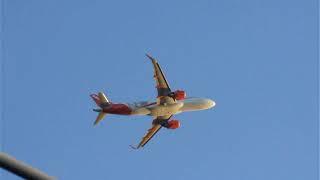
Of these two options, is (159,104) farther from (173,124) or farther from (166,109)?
(173,124)

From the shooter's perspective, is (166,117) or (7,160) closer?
(7,160)

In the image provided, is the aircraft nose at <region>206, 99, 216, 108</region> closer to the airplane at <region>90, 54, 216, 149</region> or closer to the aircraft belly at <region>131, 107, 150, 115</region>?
the airplane at <region>90, 54, 216, 149</region>

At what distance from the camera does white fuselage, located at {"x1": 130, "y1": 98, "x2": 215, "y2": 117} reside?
79625 mm

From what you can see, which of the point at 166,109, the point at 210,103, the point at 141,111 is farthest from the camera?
the point at 210,103

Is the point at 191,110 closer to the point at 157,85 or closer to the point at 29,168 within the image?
the point at 157,85

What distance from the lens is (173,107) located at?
271ft

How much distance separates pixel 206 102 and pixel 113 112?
1405cm

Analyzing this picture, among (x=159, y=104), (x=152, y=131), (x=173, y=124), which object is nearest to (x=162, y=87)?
(x=159, y=104)

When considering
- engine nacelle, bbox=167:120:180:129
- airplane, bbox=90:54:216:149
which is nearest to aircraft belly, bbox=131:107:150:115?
airplane, bbox=90:54:216:149

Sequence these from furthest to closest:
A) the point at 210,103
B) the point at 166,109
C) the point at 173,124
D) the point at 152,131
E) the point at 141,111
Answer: the point at 152,131
the point at 173,124
the point at 210,103
the point at 166,109
the point at 141,111

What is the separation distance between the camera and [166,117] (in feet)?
300

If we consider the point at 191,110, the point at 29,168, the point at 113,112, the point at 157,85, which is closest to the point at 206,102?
the point at 191,110

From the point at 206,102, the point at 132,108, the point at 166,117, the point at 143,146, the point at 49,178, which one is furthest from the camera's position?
the point at 143,146

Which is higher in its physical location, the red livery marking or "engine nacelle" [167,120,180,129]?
"engine nacelle" [167,120,180,129]
